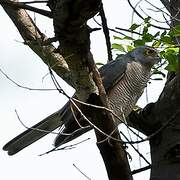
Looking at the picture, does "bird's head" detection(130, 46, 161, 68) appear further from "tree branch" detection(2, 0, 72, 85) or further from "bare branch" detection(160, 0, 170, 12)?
"tree branch" detection(2, 0, 72, 85)

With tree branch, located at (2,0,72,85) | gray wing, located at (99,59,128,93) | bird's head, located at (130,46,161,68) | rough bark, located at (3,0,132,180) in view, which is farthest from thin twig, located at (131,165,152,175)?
bird's head, located at (130,46,161,68)

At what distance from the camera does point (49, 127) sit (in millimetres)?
4863

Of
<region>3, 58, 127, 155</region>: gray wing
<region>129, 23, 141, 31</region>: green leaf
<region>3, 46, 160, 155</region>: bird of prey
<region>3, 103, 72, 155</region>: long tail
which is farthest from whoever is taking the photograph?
<region>3, 103, 72, 155</region>: long tail

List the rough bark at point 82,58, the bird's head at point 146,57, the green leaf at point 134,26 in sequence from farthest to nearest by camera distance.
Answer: the bird's head at point 146,57, the green leaf at point 134,26, the rough bark at point 82,58

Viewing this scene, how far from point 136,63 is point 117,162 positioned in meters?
2.51

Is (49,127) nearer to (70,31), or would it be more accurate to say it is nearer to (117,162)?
(117,162)

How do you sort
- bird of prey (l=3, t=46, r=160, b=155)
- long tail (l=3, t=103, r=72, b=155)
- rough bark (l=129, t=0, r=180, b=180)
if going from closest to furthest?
1. rough bark (l=129, t=0, r=180, b=180)
2. bird of prey (l=3, t=46, r=160, b=155)
3. long tail (l=3, t=103, r=72, b=155)

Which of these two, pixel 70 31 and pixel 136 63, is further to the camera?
pixel 136 63

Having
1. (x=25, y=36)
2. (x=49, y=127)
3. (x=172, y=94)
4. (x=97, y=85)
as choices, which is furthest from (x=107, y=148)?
(x=49, y=127)

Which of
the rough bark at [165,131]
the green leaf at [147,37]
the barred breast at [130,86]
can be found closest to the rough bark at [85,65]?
the rough bark at [165,131]

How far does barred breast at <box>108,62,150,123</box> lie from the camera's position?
17.1ft

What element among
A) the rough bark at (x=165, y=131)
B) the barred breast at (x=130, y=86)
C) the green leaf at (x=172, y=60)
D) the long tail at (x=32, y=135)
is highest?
the barred breast at (x=130, y=86)

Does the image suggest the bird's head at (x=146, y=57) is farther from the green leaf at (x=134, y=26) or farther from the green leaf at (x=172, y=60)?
the green leaf at (x=172, y=60)

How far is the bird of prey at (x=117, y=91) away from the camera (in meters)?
4.58
